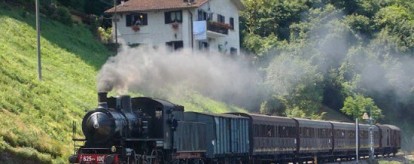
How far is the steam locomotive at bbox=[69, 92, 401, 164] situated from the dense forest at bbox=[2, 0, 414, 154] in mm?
16536

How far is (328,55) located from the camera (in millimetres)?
63156

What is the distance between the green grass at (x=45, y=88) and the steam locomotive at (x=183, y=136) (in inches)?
151

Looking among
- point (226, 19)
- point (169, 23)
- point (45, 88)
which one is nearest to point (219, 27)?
point (226, 19)

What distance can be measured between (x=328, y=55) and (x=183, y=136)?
40240mm

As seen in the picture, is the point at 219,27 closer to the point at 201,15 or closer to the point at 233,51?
the point at 201,15

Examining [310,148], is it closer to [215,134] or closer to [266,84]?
[215,134]

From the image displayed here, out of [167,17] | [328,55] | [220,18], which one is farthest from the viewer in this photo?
[328,55]

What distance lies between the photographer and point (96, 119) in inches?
832

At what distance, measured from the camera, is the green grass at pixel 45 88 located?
25814 millimetres

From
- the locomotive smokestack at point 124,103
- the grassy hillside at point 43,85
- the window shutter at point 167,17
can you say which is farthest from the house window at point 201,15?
the locomotive smokestack at point 124,103

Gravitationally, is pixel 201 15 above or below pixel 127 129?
above

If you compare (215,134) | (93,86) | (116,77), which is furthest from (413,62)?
(116,77)

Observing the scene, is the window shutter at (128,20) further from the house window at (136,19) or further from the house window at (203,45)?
the house window at (203,45)

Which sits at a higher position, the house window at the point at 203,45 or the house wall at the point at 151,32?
the house wall at the point at 151,32
